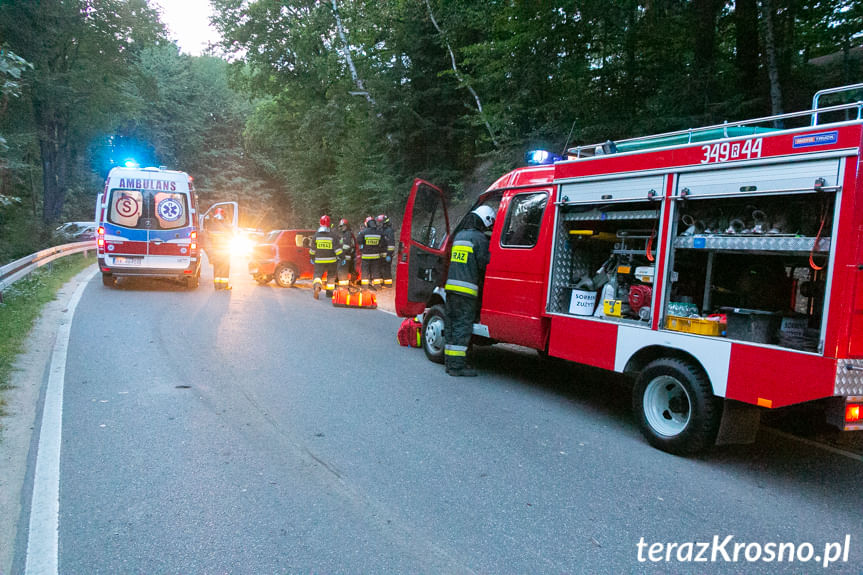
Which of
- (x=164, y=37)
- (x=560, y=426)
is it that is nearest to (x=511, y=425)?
(x=560, y=426)

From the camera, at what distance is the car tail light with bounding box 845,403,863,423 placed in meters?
3.84

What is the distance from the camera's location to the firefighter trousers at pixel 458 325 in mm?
6938

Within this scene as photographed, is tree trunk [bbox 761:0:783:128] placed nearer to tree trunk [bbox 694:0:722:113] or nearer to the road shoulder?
tree trunk [bbox 694:0:722:113]

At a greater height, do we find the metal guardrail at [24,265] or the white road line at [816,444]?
the metal guardrail at [24,265]

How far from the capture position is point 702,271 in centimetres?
508

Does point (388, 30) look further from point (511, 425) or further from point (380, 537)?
point (380, 537)

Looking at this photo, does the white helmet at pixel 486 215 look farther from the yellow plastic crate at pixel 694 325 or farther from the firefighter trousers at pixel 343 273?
the firefighter trousers at pixel 343 273

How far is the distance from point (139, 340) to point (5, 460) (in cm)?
415

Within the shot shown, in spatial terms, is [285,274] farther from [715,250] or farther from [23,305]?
[715,250]

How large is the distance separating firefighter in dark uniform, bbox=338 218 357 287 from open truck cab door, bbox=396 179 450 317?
5.25m

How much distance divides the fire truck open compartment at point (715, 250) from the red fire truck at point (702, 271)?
0.04ft

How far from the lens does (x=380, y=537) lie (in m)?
3.28

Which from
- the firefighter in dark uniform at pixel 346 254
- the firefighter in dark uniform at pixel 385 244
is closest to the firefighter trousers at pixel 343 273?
the firefighter in dark uniform at pixel 346 254

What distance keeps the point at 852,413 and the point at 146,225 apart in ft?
44.7
